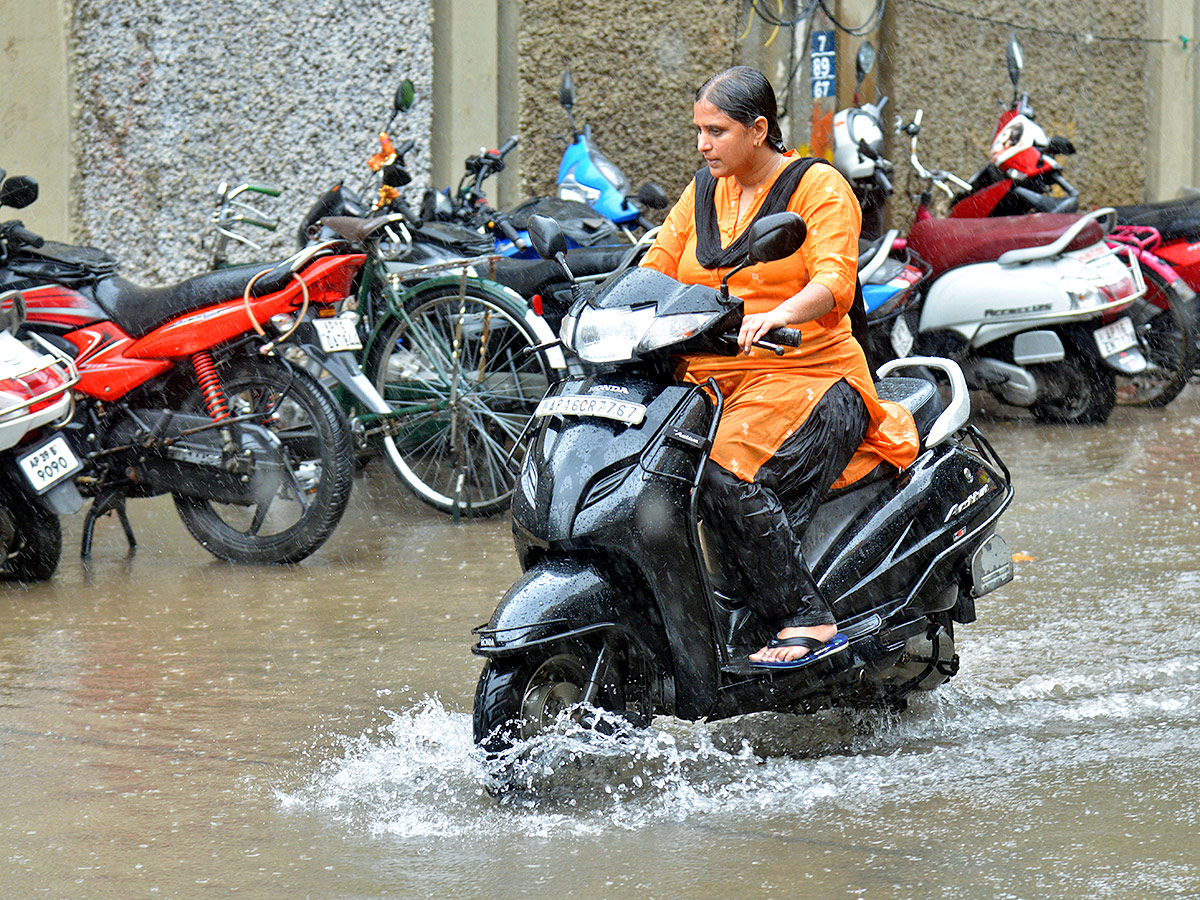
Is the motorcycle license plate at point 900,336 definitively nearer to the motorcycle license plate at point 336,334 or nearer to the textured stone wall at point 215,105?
the textured stone wall at point 215,105

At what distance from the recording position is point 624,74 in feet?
36.8

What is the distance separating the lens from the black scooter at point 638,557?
344 cm

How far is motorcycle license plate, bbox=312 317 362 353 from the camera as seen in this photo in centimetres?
624

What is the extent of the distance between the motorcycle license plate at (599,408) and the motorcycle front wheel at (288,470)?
104 inches

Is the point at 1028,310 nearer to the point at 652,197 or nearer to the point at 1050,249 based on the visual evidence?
the point at 1050,249

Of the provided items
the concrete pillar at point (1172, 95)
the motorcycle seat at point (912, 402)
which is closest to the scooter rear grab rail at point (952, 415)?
the motorcycle seat at point (912, 402)

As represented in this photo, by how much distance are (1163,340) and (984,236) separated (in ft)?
4.81

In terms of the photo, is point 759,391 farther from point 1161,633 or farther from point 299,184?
point 299,184

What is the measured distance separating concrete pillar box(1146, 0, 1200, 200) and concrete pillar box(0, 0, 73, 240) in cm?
1186

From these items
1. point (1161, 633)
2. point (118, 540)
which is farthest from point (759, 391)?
point (118, 540)

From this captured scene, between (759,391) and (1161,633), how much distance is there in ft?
6.73

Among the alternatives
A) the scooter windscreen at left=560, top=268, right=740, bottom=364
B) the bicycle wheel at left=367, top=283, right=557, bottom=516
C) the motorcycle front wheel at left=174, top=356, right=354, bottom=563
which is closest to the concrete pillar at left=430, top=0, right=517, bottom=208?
the bicycle wheel at left=367, top=283, right=557, bottom=516

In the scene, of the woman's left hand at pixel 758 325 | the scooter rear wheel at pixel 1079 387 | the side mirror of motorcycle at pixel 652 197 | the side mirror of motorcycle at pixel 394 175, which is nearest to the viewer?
the woman's left hand at pixel 758 325

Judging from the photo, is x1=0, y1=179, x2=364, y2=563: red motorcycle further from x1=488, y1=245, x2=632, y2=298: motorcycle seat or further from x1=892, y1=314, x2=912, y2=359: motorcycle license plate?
x1=892, y1=314, x2=912, y2=359: motorcycle license plate
